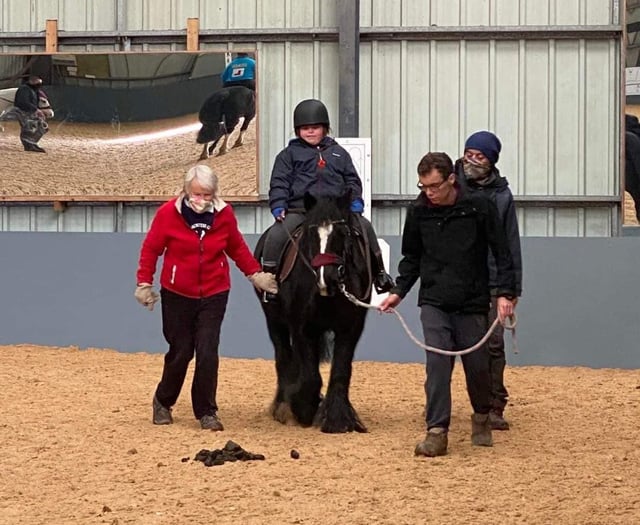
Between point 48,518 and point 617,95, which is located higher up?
point 617,95

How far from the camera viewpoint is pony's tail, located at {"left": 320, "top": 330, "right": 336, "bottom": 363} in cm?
790

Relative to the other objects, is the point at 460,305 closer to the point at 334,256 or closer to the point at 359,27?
the point at 334,256

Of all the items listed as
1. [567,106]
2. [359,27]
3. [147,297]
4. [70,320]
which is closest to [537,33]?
[567,106]

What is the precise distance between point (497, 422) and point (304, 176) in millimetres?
1863

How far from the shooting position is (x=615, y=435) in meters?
7.26

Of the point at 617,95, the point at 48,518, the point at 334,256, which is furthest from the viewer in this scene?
the point at 617,95

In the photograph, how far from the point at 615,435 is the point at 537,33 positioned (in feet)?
18.7

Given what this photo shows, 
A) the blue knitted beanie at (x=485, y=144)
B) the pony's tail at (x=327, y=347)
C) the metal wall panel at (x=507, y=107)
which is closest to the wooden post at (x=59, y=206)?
the metal wall panel at (x=507, y=107)

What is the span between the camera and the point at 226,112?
40.1ft

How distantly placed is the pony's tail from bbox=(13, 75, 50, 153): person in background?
215 inches

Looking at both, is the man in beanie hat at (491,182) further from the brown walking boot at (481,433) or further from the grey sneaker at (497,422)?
the brown walking boot at (481,433)

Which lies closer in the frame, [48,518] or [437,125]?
[48,518]

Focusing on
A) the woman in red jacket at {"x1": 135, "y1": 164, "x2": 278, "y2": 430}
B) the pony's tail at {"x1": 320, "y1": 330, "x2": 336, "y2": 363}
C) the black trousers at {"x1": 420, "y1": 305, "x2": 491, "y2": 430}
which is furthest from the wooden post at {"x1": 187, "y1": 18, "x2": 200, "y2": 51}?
the black trousers at {"x1": 420, "y1": 305, "x2": 491, "y2": 430}

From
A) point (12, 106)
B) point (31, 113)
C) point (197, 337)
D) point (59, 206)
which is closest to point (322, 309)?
point (197, 337)
